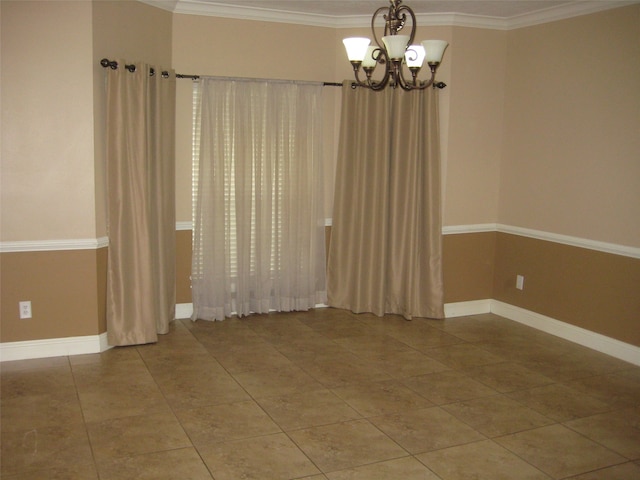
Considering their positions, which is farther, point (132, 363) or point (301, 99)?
point (301, 99)

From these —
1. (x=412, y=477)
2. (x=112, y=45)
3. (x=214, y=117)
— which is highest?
(x=112, y=45)

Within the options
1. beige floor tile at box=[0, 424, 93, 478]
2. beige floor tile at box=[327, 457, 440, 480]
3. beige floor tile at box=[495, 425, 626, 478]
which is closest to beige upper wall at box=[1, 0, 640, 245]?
beige floor tile at box=[0, 424, 93, 478]

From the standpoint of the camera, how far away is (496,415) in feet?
11.7

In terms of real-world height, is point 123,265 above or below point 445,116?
below

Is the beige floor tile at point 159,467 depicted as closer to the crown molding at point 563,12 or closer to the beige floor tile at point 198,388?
the beige floor tile at point 198,388

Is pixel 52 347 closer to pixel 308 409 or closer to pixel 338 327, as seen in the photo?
pixel 308 409

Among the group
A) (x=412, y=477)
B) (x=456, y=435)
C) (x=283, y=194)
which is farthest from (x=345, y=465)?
(x=283, y=194)

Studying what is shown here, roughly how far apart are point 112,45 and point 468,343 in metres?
3.49

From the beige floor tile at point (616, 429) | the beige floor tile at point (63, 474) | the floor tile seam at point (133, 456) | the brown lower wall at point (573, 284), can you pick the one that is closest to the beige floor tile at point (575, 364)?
the brown lower wall at point (573, 284)

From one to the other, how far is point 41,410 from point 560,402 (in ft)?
10.1

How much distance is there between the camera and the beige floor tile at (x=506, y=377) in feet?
13.1

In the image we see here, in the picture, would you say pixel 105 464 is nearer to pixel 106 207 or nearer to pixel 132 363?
pixel 132 363

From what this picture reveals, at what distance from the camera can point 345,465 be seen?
2.97 meters

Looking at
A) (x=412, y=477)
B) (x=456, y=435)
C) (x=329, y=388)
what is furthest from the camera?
(x=329, y=388)
